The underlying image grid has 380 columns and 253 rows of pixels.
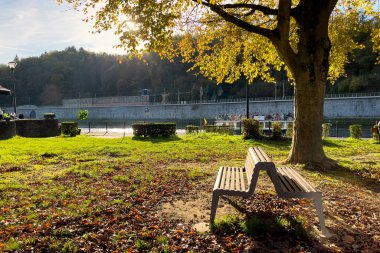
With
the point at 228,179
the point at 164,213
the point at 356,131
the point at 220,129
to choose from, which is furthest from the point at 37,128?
the point at 228,179

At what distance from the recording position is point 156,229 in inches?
172

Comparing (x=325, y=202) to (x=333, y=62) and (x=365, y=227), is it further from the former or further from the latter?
(x=333, y=62)

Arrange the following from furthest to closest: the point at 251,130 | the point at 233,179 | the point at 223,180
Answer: the point at 251,130 < the point at 233,179 < the point at 223,180

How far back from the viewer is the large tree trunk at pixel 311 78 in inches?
337

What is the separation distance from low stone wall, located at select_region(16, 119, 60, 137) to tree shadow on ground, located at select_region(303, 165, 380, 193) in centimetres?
1954

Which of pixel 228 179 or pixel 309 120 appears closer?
pixel 228 179

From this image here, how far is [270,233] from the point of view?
13.6 ft

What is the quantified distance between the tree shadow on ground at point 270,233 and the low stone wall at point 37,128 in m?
21.2

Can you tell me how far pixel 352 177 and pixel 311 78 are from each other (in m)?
2.60

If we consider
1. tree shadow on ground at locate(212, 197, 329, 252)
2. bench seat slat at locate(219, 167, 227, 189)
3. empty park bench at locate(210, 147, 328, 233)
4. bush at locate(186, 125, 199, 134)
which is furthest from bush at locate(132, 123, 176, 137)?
tree shadow on ground at locate(212, 197, 329, 252)

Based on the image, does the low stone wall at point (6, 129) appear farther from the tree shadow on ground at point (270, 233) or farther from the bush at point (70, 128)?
the tree shadow on ground at point (270, 233)

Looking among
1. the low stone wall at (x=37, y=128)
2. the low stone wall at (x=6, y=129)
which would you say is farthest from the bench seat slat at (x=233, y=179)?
the low stone wall at (x=37, y=128)

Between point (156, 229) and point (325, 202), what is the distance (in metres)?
2.87

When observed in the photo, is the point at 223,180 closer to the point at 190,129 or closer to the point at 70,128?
the point at 70,128
